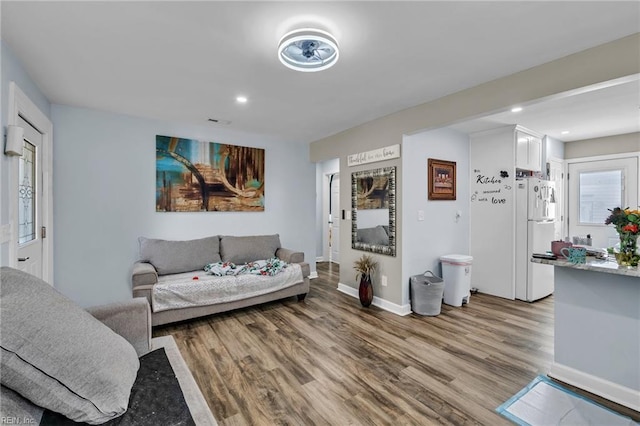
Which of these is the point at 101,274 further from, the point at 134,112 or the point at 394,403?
the point at 394,403

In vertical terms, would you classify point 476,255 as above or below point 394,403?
above

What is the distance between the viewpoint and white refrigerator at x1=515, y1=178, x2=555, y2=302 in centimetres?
379

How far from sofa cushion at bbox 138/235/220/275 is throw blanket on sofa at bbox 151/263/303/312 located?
10 centimetres

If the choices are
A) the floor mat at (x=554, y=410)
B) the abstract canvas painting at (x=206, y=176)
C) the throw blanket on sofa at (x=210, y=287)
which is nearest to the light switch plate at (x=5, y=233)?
the throw blanket on sofa at (x=210, y=287)

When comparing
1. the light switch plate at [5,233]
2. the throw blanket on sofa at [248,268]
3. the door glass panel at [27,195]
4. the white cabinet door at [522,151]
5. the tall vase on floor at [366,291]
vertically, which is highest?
the white cabinet door at [522,151]

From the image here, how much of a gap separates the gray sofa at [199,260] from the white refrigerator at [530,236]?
112 inches

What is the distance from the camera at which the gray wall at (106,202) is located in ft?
10.6

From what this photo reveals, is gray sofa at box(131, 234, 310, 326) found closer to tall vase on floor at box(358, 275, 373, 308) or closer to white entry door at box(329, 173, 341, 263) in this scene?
tall vase on floor at box(358, 275, 373, 308)

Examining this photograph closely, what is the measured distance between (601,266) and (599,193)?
12.5 ft

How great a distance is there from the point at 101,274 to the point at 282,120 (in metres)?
2.84

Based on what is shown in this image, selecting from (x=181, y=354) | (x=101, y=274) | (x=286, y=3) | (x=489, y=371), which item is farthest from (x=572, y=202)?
(x=101, y=274)

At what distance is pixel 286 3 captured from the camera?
1588mm

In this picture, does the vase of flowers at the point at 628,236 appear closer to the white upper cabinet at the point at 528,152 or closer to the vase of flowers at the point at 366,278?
the white upper cabinet at the point at 528,152

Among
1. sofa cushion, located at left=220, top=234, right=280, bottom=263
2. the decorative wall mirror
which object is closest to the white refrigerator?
the decorative wall mirror
